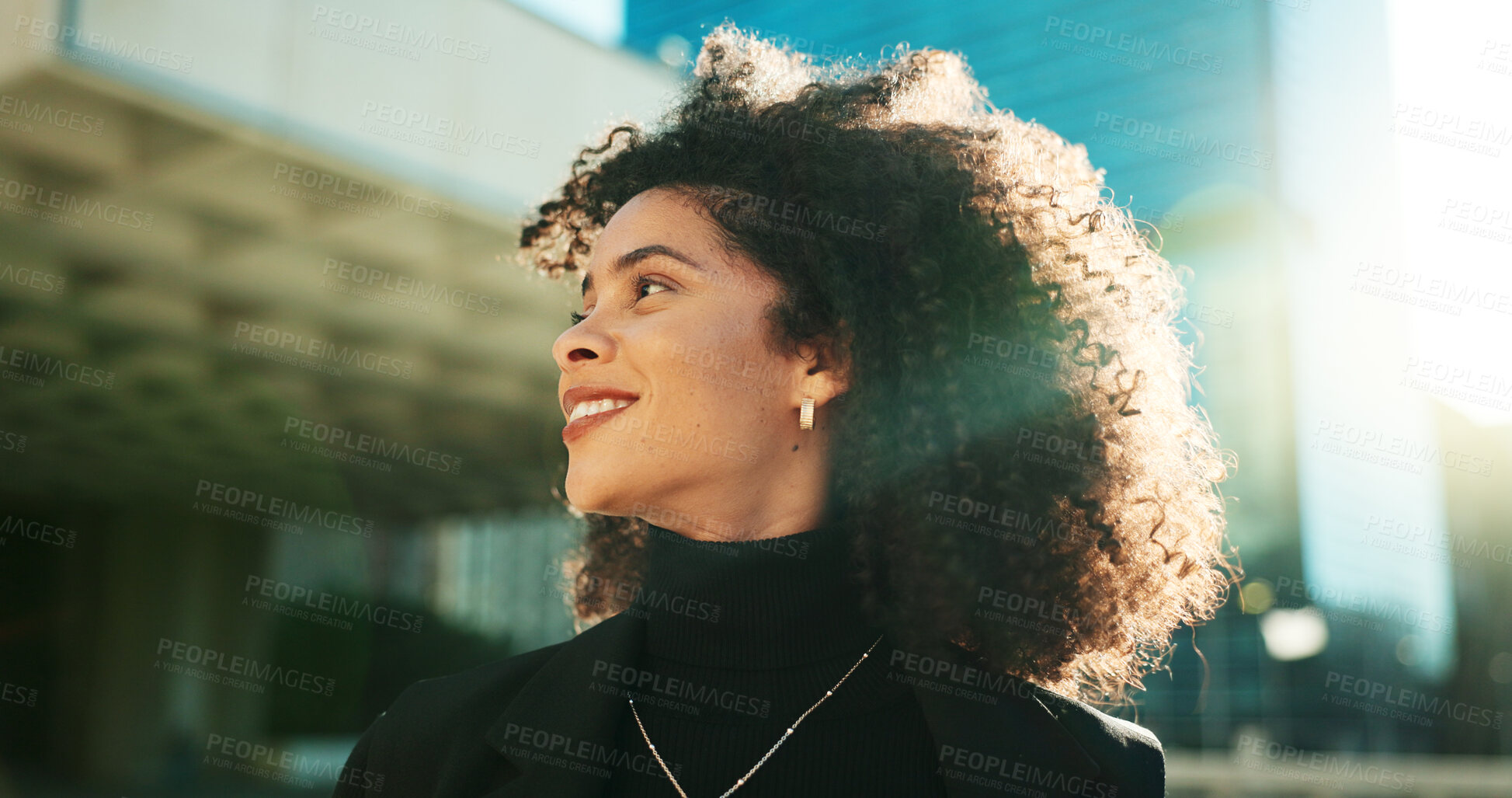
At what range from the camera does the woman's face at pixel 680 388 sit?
170 centimetres

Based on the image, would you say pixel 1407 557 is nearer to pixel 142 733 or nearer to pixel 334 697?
pixel 334 697

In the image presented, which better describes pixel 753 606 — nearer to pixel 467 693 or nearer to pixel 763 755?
pixel 763 755

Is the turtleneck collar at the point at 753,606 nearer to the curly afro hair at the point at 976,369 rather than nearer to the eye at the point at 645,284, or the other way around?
the curly afro hair at the point at 976,369

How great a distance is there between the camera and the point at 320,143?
612 cm

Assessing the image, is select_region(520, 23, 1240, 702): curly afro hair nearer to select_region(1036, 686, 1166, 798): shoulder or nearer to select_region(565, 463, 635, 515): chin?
select_region(1036, 686, 1166, 798): shoulder

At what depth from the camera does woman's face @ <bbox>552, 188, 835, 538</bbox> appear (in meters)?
1.70

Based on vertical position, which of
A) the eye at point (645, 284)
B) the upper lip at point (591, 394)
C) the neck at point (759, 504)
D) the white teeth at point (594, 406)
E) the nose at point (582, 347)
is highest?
the eye at point (645, 284)

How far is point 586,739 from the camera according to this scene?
1578 mm

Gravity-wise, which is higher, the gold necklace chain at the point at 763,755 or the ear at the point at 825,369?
the ear at the point at 825,369

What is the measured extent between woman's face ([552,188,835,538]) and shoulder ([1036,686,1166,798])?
0.66 m

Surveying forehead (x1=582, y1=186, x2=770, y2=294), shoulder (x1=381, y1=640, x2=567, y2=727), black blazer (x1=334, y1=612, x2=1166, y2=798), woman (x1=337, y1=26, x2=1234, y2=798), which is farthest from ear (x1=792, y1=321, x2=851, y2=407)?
shoulder (x1=381, y1=640, x2=567, y2=727)

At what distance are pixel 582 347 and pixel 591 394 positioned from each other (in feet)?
0.29

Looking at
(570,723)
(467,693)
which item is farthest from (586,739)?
(467,693)

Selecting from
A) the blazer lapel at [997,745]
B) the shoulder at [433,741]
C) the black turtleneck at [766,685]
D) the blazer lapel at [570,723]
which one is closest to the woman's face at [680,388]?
the black turtleneck at [766,685]
